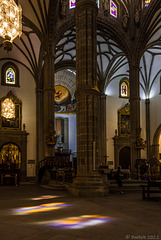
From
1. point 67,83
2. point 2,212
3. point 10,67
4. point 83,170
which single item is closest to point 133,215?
point 2,212

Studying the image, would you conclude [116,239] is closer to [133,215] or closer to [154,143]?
[133,215]

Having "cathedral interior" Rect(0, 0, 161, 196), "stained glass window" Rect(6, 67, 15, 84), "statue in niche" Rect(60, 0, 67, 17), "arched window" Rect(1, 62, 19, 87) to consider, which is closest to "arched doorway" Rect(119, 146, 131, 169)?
"cathedral interior" Rect(0, 0, 161, 196)

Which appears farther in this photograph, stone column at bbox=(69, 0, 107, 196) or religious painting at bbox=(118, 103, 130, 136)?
religious painting at bbox=(118, 103, 130, 136)

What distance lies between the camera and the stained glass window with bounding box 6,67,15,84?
2664 centimetres

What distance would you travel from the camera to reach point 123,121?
31.0 meters

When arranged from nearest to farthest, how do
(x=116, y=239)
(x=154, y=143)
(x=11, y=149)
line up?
(x=116, y=239)
(x=11, y=149)
(x=154, y=143)

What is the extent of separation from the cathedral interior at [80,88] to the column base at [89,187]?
0.04 m

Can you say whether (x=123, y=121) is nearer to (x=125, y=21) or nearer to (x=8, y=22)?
(x=125, y=21)

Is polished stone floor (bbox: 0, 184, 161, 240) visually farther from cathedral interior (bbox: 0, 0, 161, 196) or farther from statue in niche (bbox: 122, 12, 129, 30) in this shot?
statue in niche (bbox: 122, 12, 129, 30)

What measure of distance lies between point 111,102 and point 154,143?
21.7 ft

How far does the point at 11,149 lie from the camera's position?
25.7 metres

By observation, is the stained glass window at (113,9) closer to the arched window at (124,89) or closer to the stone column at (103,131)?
the stone column at (103,131)

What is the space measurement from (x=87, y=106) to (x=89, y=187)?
3.43 meters

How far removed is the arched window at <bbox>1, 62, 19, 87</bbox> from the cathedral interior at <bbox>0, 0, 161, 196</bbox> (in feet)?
0.32
